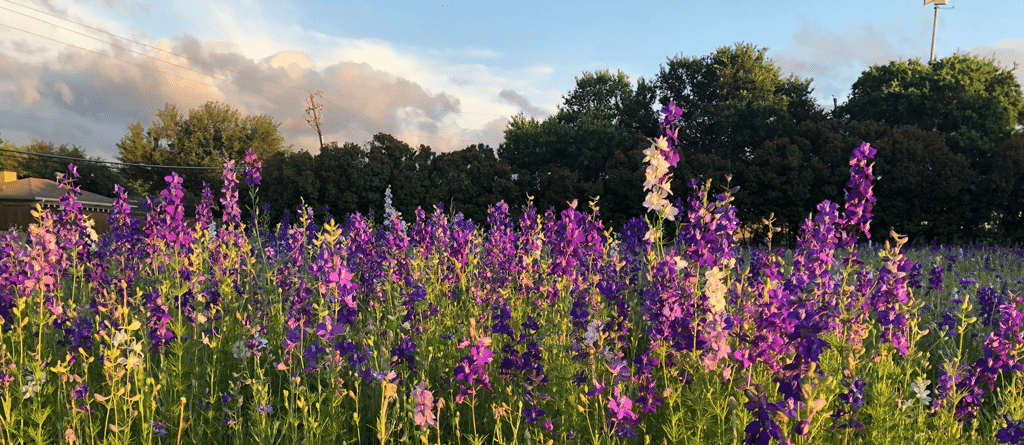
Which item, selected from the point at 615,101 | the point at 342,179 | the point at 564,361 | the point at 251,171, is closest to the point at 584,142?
the point at 615,101

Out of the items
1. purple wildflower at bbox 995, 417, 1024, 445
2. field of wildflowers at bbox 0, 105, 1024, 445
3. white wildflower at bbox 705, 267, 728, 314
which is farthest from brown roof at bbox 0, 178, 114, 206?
purple wildflower at bbox 995, 417, 1024, 445

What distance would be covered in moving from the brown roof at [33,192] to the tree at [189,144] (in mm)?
6474

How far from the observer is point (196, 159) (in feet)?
149

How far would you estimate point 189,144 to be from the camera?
45938 mm

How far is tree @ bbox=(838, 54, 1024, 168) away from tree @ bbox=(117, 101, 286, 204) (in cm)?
4283

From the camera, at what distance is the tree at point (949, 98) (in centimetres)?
2180

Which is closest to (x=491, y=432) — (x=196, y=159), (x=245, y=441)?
(x=245, y=441)

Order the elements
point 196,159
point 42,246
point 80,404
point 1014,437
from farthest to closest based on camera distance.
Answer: point 196,159
point 42,246
point 80,404
point 1014,437

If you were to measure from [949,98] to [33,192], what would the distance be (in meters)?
51.2

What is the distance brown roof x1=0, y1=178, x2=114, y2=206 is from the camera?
3644 centimetres

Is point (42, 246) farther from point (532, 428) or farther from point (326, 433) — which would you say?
point (532, 428)

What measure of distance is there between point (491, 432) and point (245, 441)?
1.39m

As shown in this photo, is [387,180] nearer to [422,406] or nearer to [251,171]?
[251,171]

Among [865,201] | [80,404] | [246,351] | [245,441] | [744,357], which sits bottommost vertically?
[245,441]
